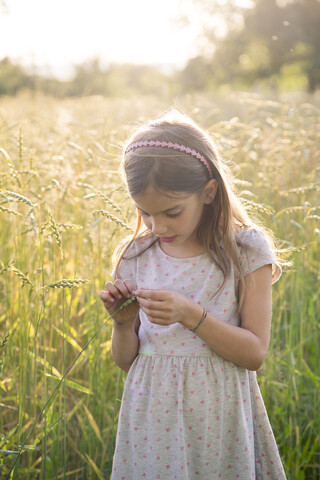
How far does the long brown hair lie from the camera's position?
1378mm

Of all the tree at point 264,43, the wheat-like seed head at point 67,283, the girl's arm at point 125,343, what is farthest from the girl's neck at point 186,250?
the tree at point 264,43

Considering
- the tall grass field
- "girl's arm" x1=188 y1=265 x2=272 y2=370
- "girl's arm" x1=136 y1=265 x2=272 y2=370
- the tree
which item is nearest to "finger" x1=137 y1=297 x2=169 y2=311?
"girl's arm" x1=136 y1=265 x2=272 y2=370

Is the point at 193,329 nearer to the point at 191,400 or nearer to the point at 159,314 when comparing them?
the point at 159,314

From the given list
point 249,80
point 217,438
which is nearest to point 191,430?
point 217,438

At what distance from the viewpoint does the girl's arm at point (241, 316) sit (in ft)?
4.15

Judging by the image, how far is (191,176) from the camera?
1.41m

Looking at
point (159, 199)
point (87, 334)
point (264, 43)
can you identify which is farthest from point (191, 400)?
point (264, 43)

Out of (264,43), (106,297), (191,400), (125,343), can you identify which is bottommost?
(191,400)

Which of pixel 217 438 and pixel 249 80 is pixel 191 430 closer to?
pixel 217 438

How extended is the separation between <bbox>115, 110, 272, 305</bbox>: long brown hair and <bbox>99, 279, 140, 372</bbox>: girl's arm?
249mm

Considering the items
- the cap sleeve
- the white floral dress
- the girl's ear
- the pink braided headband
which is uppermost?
the pink braided headband

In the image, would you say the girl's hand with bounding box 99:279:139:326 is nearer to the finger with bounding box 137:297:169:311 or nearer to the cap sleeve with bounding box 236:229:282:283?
the finger with bounding box 137:297:169:311

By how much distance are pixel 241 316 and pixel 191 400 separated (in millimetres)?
260

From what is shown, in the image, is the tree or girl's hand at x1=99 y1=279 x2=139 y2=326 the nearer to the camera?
girl's hand at x1=99 y1=279 x2=139 y2=326
